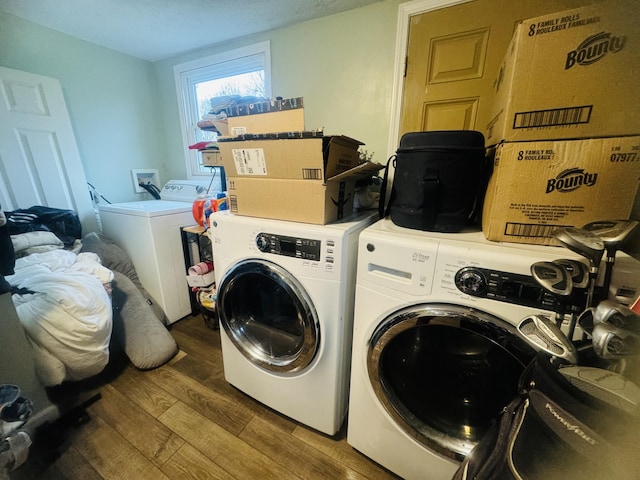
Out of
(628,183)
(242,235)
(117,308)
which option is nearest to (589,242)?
(628,183)

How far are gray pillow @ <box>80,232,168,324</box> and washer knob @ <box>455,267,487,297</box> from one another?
189 cm

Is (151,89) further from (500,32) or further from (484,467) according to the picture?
(484,467)

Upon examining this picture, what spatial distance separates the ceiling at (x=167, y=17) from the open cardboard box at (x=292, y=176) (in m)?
1.11

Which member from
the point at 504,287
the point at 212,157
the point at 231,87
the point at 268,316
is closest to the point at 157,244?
the point at 212,157

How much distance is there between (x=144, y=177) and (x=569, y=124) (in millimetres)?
2922

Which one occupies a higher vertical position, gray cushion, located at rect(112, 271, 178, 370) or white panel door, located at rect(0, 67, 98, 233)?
white panel door, located at rect(0, 67, 98, 233)

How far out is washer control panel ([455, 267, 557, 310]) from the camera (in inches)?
22.9

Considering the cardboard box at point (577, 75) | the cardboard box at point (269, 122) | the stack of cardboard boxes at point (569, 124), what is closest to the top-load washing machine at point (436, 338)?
the stack of cardboard boxes at point (569, 124)

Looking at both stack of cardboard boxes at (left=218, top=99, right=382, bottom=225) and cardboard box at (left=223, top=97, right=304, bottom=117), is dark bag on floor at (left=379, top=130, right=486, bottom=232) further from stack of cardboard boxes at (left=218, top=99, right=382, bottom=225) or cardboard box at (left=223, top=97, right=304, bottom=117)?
cardboard box at (left=223, top=97, right=304, bottom=117)

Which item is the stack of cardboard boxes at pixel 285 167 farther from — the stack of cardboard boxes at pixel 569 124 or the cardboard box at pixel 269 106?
the stack of cardboard boxes at pixel 569 124

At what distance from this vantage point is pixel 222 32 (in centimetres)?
173

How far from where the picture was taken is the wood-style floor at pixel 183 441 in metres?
0.95

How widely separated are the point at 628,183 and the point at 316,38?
1.74 m

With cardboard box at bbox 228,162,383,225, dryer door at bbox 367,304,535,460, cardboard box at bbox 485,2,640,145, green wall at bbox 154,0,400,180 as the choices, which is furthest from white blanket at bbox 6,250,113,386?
cardboard box at bbox 485,2,640,145
